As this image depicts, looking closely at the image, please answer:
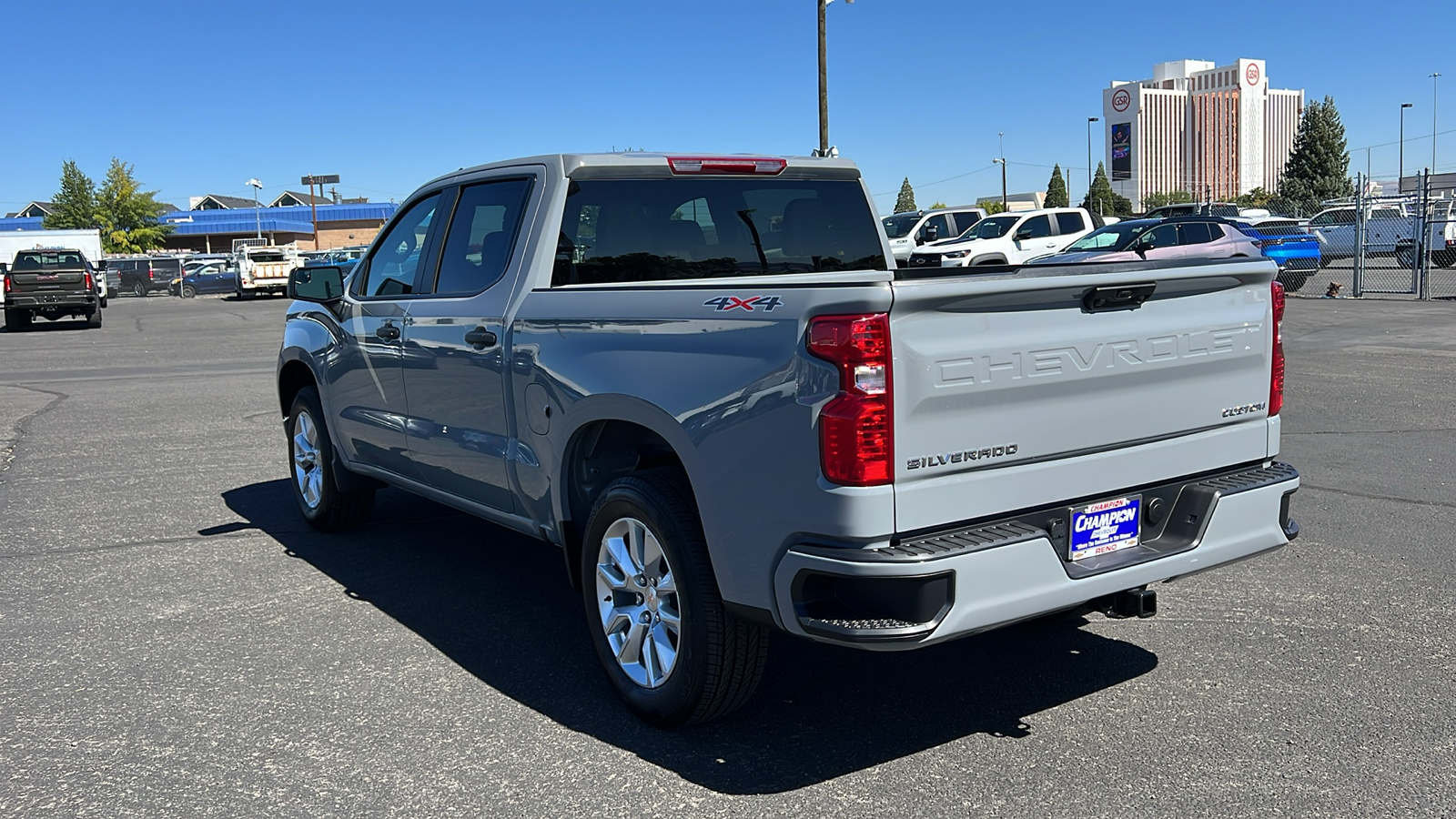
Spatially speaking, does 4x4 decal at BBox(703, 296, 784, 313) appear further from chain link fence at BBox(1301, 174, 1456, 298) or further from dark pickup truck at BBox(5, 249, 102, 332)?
dark pickup truck at BBox(5, 249, 102, 332)

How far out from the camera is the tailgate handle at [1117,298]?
3621 millimetres

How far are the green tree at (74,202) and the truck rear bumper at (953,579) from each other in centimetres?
8447

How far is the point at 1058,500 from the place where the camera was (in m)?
3.61

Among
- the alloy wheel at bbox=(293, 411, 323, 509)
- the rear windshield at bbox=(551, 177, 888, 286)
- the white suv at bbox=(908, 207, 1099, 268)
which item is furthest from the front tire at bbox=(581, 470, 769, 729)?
the white suv at bbox=(908, 207, 1099, 268)

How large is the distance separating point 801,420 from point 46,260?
30.7 metres

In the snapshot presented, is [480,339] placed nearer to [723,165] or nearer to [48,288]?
[723,165]

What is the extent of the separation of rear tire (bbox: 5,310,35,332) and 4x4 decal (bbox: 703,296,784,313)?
30.2 meters

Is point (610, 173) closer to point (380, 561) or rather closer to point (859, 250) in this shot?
point (859, 250)

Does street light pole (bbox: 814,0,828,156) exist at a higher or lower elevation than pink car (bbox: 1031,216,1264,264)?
higher

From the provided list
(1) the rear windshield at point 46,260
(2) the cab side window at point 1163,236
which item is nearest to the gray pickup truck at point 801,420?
(2) the cab side window at point 1163,236

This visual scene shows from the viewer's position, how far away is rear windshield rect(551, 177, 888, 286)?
4945 mm

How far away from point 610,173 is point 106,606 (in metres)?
3.08

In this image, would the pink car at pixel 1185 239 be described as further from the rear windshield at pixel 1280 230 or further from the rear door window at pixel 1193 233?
the rear windshield at pixel 1280 230

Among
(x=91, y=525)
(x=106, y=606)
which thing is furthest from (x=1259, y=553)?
(x=91, y=525)
